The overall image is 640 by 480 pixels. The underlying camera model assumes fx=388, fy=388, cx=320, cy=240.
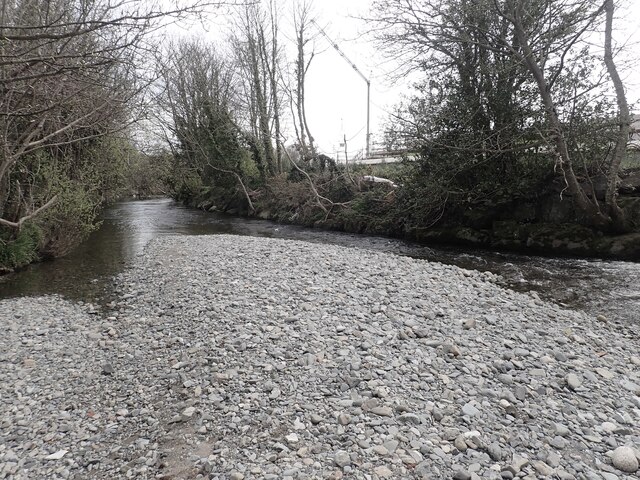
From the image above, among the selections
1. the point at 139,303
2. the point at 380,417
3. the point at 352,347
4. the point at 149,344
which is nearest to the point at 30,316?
the point at 139,303

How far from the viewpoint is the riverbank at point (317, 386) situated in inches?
140

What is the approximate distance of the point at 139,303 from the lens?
25.8ft

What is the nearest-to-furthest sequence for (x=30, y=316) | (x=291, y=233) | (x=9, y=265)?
(x=30, y=316), (x=9, y=265), (x=291, y=233)

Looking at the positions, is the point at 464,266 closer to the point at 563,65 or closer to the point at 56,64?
the point at 563,65

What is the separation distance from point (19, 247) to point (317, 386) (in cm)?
1032

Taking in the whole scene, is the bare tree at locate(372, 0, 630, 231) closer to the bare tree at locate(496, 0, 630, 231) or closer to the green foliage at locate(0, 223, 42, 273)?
the bare tree at locate(496, 0, 630, 231)

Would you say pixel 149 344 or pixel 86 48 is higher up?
pixel 86 48

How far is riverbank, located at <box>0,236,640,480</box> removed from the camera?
356 centimetres

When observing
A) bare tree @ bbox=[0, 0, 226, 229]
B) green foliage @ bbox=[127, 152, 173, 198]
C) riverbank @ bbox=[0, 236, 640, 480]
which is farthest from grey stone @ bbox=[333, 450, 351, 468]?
green foliage @ bbox=[127, 152, 173, 198]

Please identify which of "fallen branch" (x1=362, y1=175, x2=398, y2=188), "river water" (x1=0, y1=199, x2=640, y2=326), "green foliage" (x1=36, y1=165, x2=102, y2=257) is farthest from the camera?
"fallen branch" (x1=362, y1=175, x2=398, y2=188)

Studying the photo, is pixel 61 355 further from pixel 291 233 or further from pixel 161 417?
pixel 291 233

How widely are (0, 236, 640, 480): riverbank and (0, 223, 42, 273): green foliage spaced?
3369 millimetres

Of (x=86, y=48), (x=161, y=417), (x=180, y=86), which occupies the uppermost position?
(x=180, y=86)

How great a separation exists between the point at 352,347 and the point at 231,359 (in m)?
1.64
